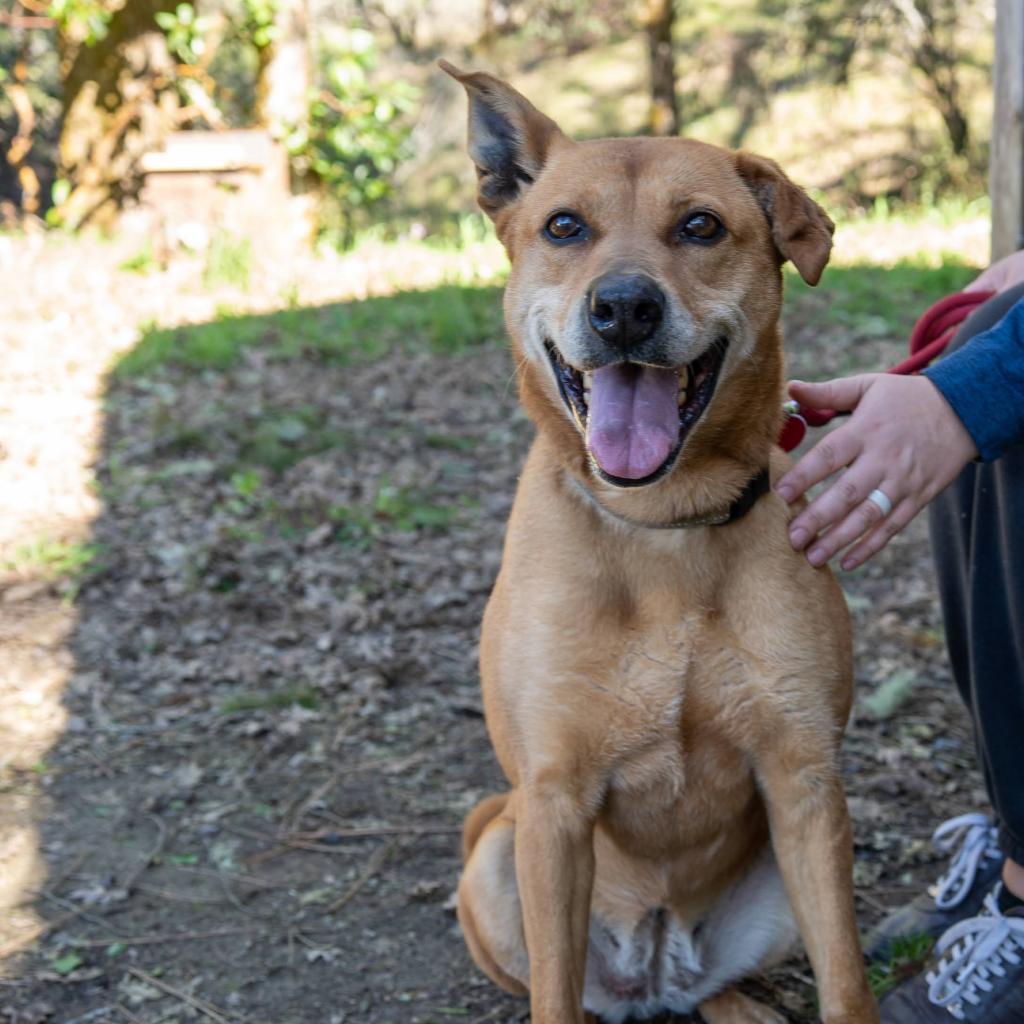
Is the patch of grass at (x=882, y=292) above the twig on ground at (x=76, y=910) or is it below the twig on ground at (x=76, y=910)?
above

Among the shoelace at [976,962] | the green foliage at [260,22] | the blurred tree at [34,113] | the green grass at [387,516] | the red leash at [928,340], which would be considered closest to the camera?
the shoelace at [976,962]

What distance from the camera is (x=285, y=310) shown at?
7676 millimetres

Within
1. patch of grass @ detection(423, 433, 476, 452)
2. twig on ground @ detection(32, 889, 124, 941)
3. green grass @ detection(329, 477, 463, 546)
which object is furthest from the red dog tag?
patch of grass @ detection(423, 433, 476, 452)

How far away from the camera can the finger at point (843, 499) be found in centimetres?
213

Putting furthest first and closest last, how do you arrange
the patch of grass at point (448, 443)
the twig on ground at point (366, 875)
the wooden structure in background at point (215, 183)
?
the wooden structure in background at point (215, 183)
the patch of grass at point (448, 443)
the twig on ground at point (366, 875)

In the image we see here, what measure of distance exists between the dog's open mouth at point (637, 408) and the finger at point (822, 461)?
209 millimetres

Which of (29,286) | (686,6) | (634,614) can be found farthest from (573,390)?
(686,6)

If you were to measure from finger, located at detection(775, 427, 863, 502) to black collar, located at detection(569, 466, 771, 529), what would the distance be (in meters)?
0.13

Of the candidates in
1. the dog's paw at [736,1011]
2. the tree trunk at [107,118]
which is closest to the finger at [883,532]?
the dog's paw at [736,1011]

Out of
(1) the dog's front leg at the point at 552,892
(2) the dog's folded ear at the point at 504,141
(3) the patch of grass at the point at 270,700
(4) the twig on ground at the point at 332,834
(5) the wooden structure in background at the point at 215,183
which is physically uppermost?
(5) the wooden structure in background at the point at 215,183

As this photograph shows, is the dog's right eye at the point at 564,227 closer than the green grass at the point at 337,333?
Yes

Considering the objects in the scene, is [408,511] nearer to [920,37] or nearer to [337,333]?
[337,333]

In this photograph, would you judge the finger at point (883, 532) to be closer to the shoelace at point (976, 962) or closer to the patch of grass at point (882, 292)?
the shoelace at point (976, 962)

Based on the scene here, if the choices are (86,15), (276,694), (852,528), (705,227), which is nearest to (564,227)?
(705,227)
